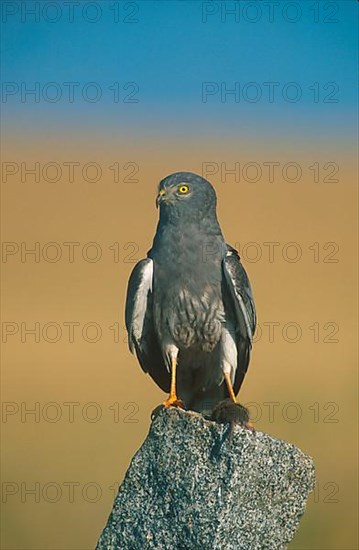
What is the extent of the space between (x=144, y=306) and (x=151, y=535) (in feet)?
7.77

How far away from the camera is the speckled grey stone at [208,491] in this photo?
681 cm

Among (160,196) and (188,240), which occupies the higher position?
(160,196)

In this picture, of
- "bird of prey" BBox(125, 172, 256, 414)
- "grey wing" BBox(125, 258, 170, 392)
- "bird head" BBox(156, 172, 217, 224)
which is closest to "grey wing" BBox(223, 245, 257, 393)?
"bird of prey" BBox(125, 172, 256, 414)

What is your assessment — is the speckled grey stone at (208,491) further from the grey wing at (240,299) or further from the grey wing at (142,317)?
the grey wing at (142,317)

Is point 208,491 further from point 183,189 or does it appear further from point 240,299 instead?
point 183,189

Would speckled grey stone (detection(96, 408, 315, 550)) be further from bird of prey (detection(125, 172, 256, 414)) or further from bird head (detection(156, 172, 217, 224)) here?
bird head (detection(156, 172, 217, 224))

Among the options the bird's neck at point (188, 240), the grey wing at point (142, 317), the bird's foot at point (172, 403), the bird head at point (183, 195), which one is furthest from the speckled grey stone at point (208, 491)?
the bird head at point (183, 195)

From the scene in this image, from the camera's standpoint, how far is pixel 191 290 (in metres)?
8.55

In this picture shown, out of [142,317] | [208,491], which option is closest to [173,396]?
[142,317]

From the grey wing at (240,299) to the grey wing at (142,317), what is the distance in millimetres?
703

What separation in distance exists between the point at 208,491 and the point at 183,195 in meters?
2.82

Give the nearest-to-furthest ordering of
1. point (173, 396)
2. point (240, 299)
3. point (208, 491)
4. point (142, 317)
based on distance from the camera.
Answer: point (208, 491) < point (173, 396) < point (240, 299) < point (142, 317)

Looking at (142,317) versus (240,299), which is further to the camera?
(142,317)

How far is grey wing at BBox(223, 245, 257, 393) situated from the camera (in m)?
8.48
